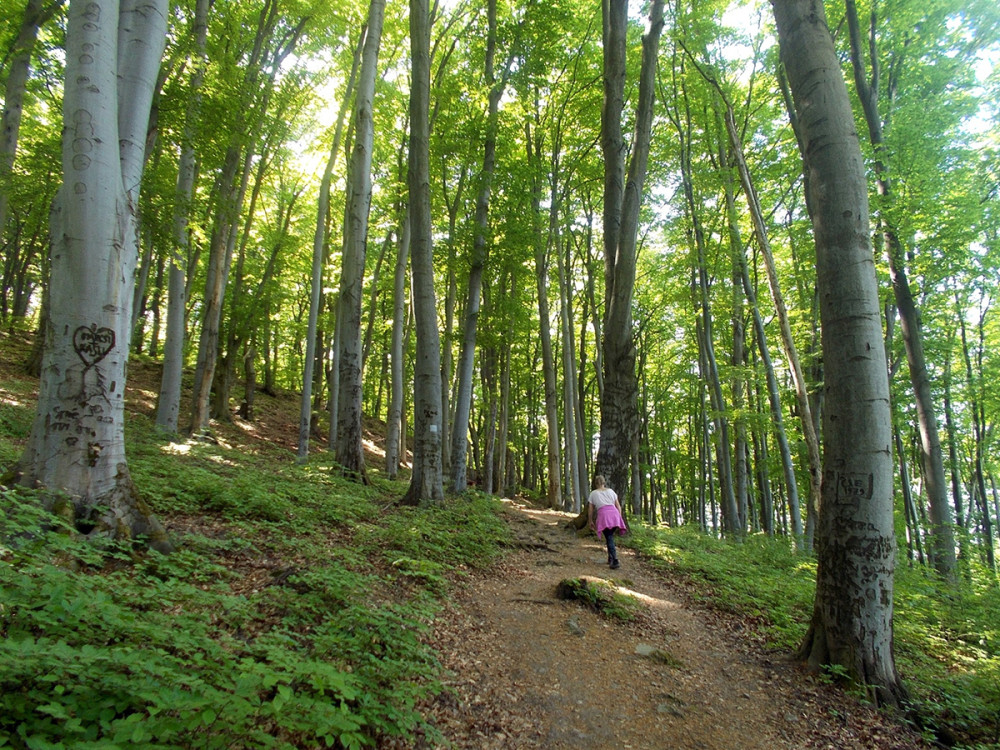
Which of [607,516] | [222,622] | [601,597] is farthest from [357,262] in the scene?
[222,622]

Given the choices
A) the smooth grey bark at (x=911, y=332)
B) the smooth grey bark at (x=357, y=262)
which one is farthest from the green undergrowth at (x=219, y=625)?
the smooth grey bark at (x=911, y=332)

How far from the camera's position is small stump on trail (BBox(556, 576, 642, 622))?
17.7 feet

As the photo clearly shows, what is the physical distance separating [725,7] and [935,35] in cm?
447

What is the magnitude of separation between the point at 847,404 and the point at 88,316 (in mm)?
5942

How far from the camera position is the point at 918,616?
604 centimetres

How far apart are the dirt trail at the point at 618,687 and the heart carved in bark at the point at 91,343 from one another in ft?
11.4

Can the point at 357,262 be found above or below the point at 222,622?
above

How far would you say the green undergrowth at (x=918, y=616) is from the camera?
3711 mm

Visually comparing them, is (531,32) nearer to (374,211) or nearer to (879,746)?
(374,211)

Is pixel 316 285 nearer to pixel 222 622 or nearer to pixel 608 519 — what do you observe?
pixel 608 519

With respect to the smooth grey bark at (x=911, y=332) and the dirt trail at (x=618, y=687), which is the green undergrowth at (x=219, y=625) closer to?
the dirt trail at (x=618, y=687)

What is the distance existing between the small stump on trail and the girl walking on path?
1580 millimetres

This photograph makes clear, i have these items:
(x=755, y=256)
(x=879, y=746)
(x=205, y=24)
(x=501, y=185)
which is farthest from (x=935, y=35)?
(x=205, y=24)

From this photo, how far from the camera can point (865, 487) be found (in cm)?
396
